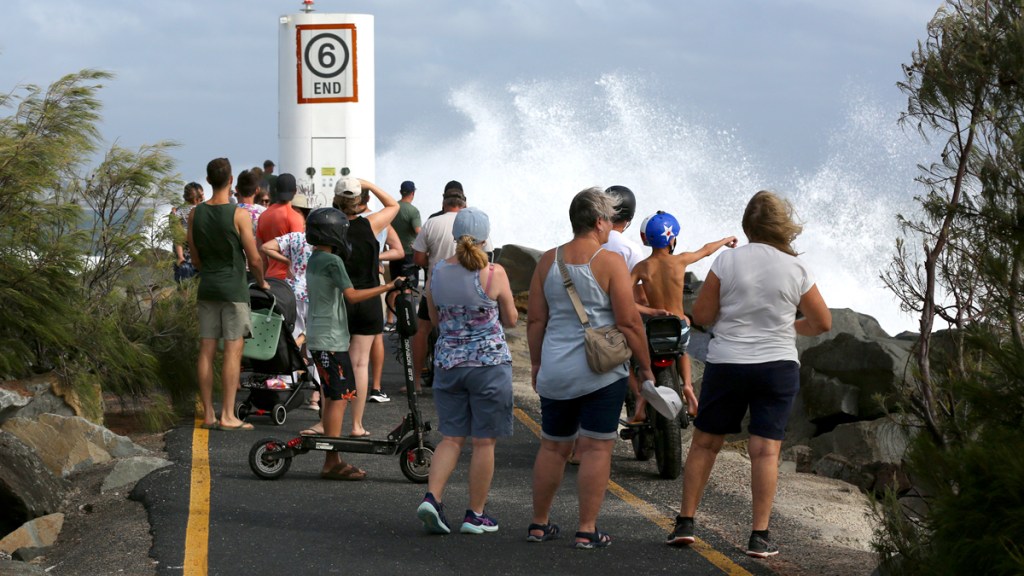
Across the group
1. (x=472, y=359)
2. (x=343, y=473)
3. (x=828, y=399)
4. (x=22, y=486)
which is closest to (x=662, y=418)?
(x=343, y=473)

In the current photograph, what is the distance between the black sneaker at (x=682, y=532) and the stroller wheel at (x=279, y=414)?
4857 mm

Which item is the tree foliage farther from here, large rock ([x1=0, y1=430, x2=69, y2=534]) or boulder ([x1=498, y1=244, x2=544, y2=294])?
boulder ([x1=498, y1=244, x2=544, y2=294])

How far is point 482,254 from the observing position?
745 cm

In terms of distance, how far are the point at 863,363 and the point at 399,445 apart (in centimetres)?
723

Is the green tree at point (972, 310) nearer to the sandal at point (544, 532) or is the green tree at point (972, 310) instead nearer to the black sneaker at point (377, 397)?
the sandal at point (544, 532)

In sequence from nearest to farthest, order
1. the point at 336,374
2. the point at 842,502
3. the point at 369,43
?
the point at 336,374 < the point at 842,502 < the point at 369,43

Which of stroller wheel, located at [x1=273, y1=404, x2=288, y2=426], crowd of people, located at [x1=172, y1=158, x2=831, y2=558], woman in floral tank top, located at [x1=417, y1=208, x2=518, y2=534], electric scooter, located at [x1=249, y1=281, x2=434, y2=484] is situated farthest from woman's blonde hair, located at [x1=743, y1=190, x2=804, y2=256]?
stroller wheel, located at [x1=273, y1=404, x2=288, y2=426]

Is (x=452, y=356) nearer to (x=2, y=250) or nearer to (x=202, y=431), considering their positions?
(x=202, y=431)

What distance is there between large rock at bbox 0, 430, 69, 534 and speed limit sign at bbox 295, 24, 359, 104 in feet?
35.0

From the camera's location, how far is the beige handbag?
6836mm

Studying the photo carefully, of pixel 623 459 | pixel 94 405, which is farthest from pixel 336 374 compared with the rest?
pixel 94 405

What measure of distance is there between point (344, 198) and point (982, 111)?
4.50m

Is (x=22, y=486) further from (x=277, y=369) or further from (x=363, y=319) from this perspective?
(x=277, y=369)

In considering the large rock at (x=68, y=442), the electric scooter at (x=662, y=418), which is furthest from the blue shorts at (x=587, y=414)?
the large rock at (x=68, y=442)
